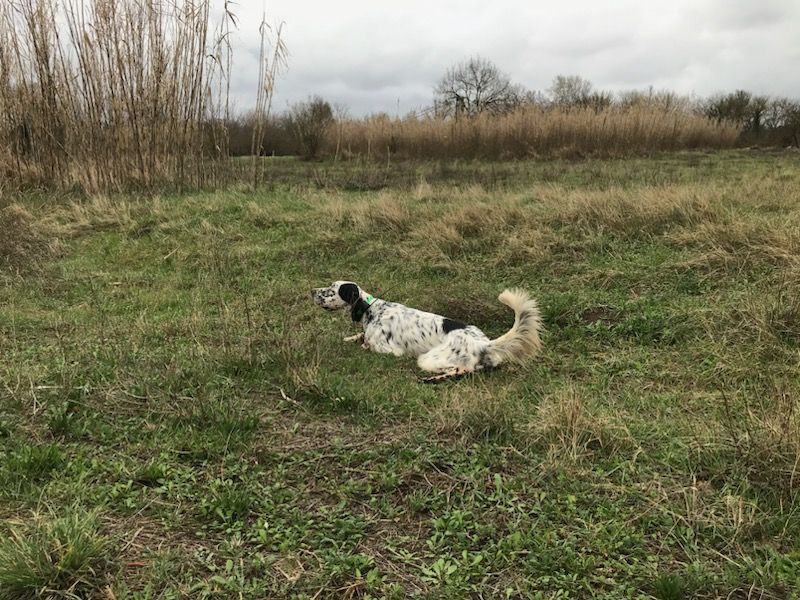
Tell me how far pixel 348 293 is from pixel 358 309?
0.19 m

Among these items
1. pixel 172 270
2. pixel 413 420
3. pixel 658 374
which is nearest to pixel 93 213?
pixel 172 270

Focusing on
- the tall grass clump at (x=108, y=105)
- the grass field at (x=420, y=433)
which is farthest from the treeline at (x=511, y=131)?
the grass field at (x=420, y=433)

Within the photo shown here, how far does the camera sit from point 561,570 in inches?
88.4

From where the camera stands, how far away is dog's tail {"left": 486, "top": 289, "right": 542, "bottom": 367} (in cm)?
455

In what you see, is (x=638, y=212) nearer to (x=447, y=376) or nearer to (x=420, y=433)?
(x=447, y=376)

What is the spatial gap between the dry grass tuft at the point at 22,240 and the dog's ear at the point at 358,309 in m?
4.47

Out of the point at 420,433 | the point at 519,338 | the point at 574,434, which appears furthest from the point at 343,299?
the point at 574,434

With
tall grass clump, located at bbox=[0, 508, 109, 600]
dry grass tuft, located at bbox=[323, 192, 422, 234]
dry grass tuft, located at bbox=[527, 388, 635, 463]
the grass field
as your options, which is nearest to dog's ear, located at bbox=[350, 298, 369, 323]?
the grass field

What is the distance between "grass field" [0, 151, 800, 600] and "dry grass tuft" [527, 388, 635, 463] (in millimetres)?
12

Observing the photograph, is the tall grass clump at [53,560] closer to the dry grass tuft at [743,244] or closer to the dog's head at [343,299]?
the dog's head at [343,299]

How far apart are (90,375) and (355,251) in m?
4.68

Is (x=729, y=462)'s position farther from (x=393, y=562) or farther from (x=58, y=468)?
(x=58, y=468)

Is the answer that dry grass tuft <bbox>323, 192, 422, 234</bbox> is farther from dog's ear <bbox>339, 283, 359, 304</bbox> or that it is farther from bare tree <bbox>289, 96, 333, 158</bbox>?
bare tree <bbox>289, 96, 333, 158</bbox>

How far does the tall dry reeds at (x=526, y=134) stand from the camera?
66.6 ft
